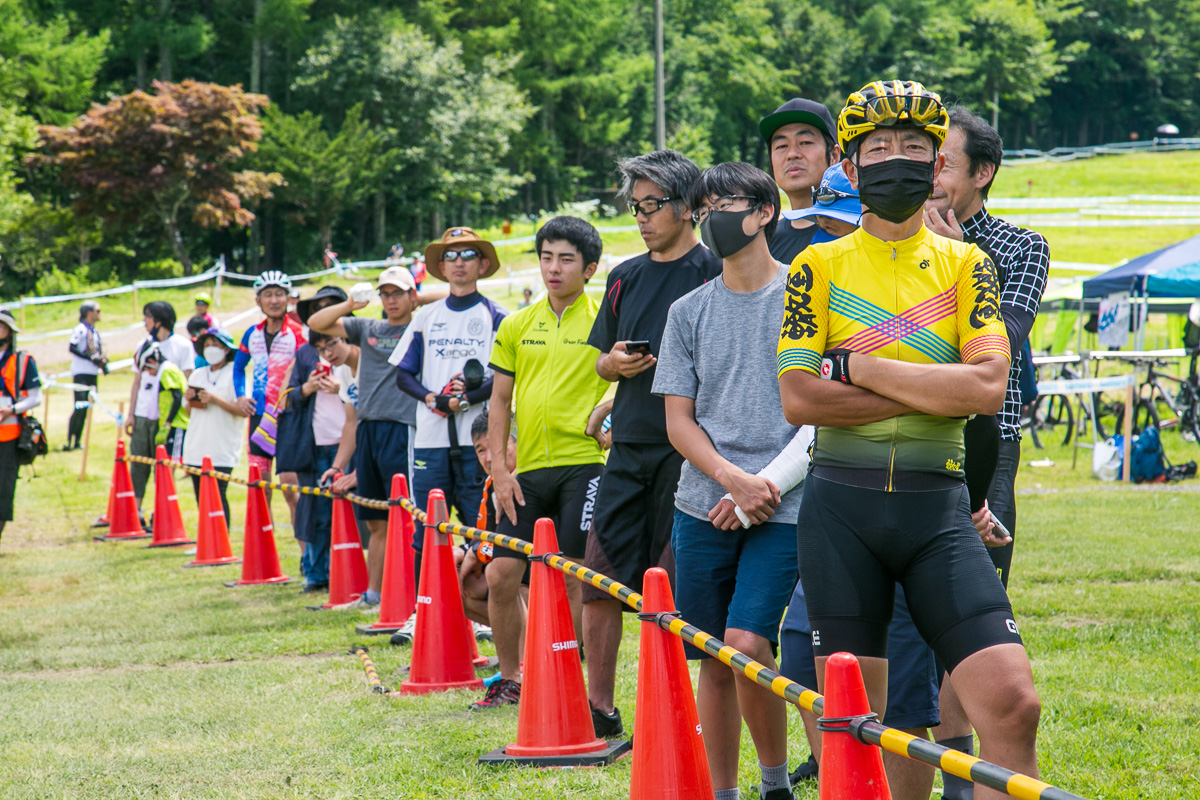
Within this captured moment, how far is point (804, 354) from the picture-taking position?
3057 mm

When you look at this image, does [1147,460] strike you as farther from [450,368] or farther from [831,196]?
[831,196]

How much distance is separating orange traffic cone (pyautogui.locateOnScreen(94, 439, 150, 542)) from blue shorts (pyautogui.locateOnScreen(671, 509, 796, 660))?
1075 cm

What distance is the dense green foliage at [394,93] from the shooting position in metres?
41.9

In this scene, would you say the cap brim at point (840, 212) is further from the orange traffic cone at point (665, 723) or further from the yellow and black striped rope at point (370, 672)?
the yellow and black striped rope at point (370, 672)

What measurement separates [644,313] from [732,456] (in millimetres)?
981

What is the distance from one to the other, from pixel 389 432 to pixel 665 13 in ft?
226

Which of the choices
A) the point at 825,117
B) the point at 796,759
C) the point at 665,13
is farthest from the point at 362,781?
the point at 665,13

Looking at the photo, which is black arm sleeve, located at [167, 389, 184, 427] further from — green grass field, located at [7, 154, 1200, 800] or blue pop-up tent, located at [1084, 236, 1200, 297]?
blue pop-up tent, located at [1084, 236, 1200, 297]

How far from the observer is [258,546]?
10.1 m

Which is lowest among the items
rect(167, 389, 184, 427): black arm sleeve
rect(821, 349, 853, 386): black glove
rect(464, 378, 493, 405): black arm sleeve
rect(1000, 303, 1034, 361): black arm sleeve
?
rect(167, 389, 184, 427): black arm sleeve

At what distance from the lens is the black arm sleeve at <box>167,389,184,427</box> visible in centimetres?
1305

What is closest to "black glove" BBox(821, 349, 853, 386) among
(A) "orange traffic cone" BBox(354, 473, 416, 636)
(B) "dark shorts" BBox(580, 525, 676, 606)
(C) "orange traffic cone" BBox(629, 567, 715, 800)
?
(C) "orange traffic cone" BBox(629, 567, 715, 800)

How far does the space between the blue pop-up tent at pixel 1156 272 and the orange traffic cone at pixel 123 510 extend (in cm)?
1415

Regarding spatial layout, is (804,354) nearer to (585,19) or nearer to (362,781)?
(362,781)
